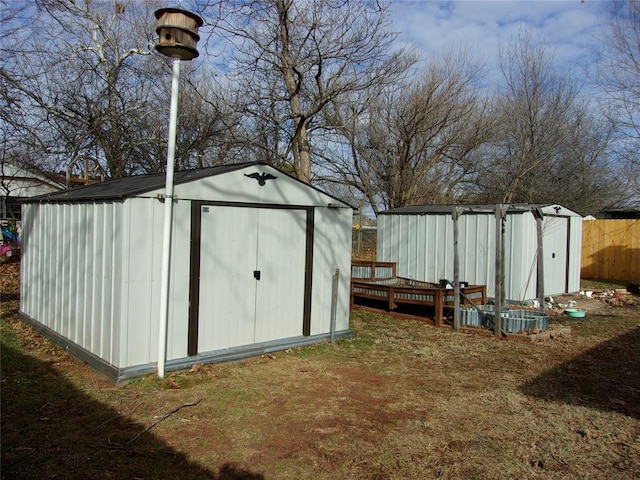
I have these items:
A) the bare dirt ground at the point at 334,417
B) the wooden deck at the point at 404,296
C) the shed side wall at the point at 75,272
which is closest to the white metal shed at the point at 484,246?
the wooden deck at the point at 404,296

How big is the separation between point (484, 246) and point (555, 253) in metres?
2.26

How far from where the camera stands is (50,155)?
510 inches

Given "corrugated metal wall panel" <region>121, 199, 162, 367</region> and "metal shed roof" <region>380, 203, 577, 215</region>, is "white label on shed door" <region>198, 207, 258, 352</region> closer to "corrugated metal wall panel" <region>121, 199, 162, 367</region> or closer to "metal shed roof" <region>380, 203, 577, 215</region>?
"corrugated metal wall panel" <region>121, 199, 162, 367</region>

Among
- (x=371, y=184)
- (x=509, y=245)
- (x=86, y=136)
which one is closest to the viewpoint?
(x=509, y=245)

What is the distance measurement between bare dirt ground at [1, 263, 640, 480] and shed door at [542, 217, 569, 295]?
501cm

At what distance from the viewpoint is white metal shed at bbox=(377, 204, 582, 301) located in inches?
419

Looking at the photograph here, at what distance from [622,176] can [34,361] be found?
2189cm

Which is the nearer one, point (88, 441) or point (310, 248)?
point (88, 441)

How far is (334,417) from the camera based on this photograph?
4.33 m

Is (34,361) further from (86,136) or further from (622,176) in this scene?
(622,176)

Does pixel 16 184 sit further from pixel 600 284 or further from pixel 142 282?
pixel 600 284

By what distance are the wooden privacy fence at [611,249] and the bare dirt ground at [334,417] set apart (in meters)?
10.5

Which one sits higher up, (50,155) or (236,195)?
(50,155)

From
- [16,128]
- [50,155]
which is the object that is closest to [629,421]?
[16,128]
